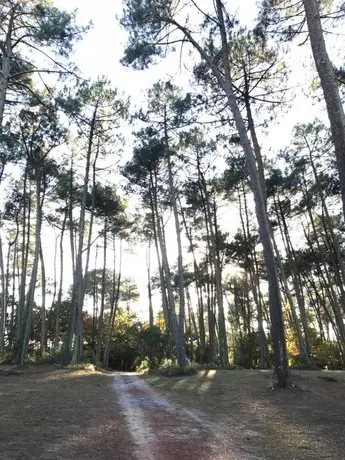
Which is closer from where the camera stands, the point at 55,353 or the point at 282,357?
the point at 282,357

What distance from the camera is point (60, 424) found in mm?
5422

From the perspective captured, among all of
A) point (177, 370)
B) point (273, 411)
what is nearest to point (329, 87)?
point (273, 411)

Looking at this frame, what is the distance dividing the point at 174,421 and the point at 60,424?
5.30 ft

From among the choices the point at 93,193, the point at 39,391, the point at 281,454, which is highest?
the point at 93,193

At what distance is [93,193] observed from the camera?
18250 millimetres

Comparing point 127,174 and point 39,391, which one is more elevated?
point 127,174

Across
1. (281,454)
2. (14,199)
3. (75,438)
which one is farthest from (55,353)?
(281,454)

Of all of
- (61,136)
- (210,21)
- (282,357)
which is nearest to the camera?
(282,357)

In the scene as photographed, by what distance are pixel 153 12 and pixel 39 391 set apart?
32.4 ft

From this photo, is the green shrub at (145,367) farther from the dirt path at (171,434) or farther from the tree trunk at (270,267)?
the dirt path at (171,434)

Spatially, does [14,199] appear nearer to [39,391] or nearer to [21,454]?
[39,391]

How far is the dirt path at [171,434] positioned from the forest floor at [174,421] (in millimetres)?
12

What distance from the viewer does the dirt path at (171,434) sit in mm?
4090

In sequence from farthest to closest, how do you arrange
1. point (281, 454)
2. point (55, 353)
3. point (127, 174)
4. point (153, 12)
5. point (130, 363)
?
point (130, 363), point (127, 174), point (55, 353), point (153, 12), point (281, 454)
